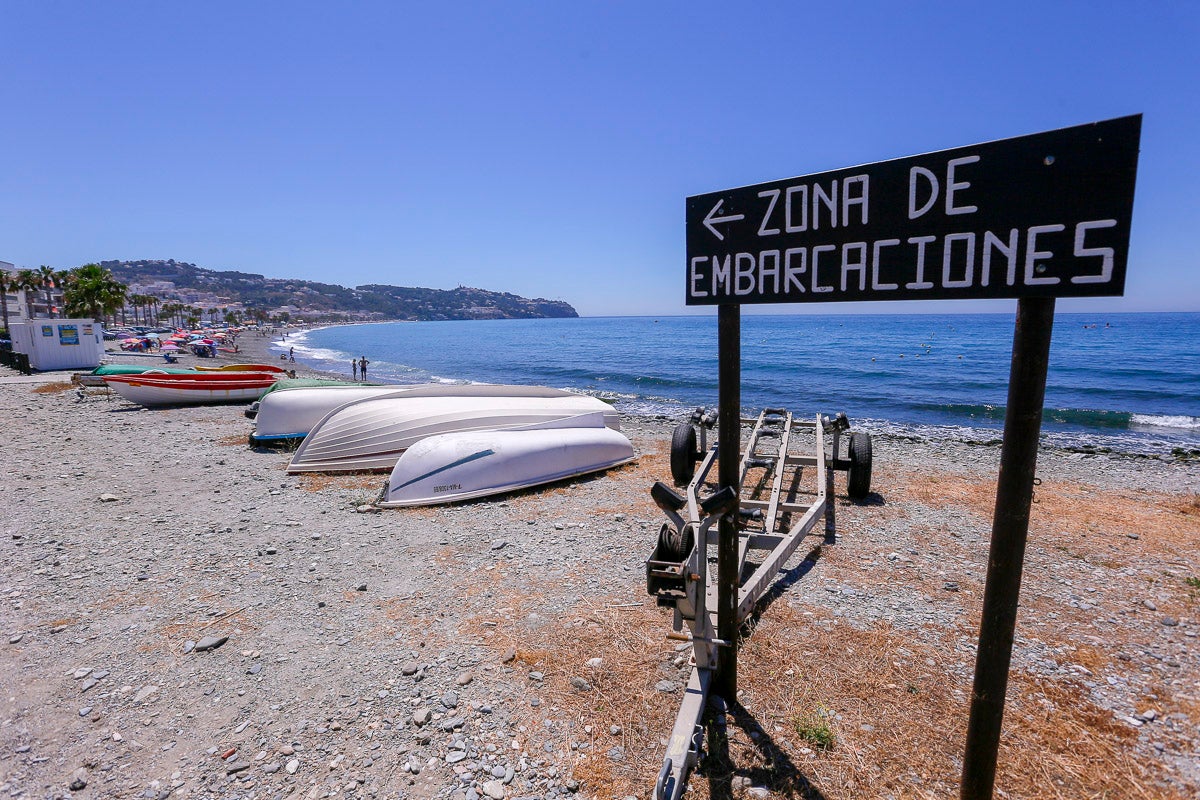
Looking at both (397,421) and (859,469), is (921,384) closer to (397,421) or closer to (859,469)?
(859,469)

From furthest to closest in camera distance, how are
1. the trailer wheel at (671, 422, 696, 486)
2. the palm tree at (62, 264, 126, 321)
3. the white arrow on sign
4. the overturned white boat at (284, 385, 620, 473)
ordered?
the palm tree at (62, 264, 126, 321), the overturned white boat at (284, 385, 620, 473), the trailer wheel at (671, 422, 696, 486), the white arrow on sign

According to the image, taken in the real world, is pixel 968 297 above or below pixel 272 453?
above

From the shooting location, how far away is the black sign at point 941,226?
1964mm

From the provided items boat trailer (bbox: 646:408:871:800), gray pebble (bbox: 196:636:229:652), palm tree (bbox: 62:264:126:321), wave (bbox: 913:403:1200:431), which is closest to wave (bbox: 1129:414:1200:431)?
wave (bbox: 913:403:1200:431)

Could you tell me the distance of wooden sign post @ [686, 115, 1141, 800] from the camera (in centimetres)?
198

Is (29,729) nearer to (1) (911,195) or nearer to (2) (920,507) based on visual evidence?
(1) (911,195)

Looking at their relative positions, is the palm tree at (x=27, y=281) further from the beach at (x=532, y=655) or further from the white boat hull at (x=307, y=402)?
the beach at (x=532, y=655)

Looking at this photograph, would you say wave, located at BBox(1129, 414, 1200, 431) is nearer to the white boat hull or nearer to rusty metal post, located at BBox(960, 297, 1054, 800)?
the white boat hull

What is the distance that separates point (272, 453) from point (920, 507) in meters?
13.0

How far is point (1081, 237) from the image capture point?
1.99m

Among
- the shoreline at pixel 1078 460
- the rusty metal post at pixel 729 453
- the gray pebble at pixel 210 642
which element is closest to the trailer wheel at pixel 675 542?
the rusty metal post at pixel 729 453

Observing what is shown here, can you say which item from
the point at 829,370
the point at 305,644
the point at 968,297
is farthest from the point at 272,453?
the point at 829,370

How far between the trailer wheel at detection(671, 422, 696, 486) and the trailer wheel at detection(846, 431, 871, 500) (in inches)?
98.4

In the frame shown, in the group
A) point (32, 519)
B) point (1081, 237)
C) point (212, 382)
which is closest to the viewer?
point (1081, 237)
